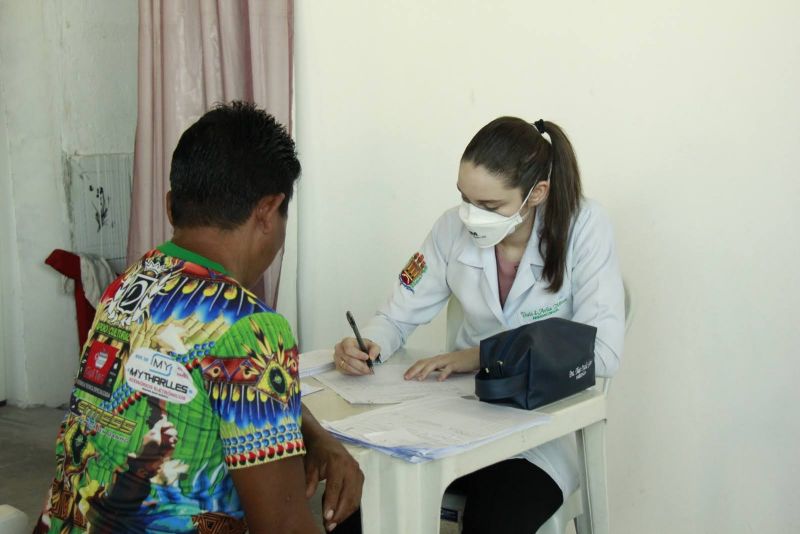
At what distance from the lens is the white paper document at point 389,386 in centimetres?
178

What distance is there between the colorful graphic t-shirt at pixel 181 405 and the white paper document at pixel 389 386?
0.52m

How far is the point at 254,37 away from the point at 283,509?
2.14 metres

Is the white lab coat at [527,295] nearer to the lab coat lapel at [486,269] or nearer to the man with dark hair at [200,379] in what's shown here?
the lab coat lapel at [486,269]

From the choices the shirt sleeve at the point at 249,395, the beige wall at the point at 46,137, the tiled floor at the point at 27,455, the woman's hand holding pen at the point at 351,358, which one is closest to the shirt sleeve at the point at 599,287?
the woman's hand holding pen at the point at 351,358

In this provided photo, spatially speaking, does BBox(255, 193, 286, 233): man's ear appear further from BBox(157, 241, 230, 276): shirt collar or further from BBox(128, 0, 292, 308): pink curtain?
BBox(128, 0, 292, 308): pink curtain

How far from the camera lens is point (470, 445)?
4.87ft

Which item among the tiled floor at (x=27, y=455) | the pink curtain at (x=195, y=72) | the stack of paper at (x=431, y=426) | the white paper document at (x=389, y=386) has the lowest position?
the tiled floor at (x=27, y=455)

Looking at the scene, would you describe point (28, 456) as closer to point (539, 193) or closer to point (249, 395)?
point (539, 193)

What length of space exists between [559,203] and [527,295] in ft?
0.72

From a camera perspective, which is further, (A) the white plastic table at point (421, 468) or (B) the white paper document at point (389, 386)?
(B) the white paper document at point (389, 386)

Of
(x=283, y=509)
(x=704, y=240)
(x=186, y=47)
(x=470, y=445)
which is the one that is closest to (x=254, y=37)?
(x=186, y=47)

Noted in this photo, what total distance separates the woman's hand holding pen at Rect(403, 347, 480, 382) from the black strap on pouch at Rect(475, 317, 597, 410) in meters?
0.21

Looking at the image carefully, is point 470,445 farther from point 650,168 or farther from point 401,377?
point 650,168

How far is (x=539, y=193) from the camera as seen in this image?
6.73 feet
